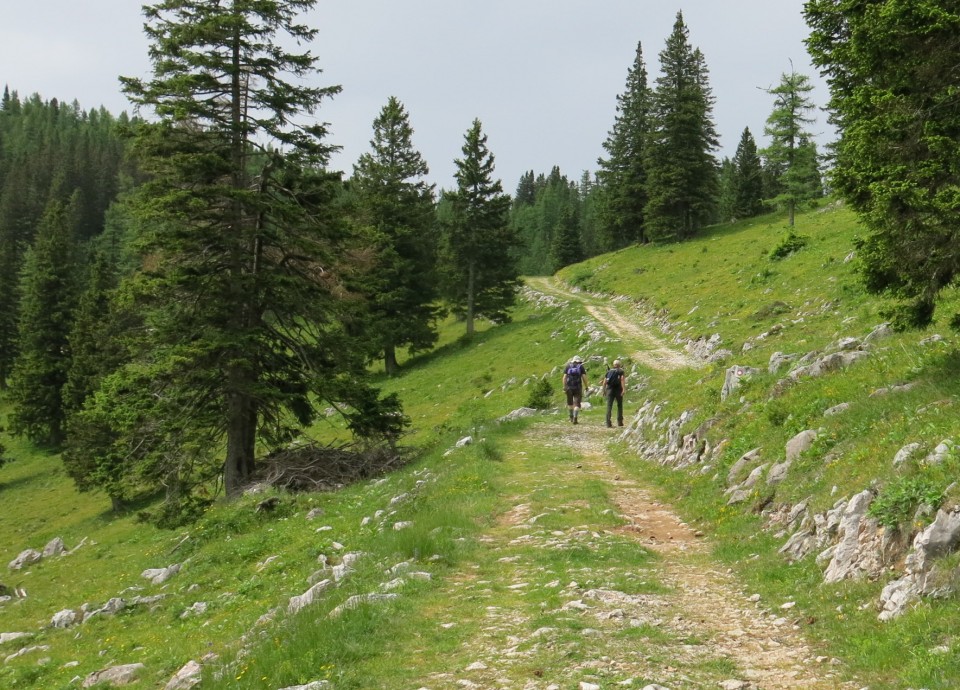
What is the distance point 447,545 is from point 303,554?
3.75 metres

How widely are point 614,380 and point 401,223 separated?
26.6 metres

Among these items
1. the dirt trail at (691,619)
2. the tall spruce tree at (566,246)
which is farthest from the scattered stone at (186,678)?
the tall spruce tree at (566,246)

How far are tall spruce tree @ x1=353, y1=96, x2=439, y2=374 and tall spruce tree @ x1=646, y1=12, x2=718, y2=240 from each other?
22.9 metres

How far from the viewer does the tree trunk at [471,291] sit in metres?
47.2

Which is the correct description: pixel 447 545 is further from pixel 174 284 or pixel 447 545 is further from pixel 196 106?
pixel 196 106

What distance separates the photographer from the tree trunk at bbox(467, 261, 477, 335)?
155ft

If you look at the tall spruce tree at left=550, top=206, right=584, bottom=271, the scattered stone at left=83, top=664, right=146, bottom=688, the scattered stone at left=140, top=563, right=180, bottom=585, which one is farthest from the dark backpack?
the tall spruce tree at left=550, top=206, right=584, bottom=271

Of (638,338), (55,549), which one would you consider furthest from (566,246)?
(55,549)

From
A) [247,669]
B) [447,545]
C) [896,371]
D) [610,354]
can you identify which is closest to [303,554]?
[447,545]

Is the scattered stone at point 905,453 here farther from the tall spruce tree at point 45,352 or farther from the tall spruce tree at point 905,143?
the tall spruce tree at point 45,352

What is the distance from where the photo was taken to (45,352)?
49.8m

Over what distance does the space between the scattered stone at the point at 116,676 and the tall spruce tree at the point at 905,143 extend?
11.7 m

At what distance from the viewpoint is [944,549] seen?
5633 millimetres

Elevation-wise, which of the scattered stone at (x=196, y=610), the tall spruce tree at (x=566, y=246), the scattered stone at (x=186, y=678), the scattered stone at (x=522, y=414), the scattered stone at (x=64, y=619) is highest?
the tall spruce tree at (x=566, y=246)
